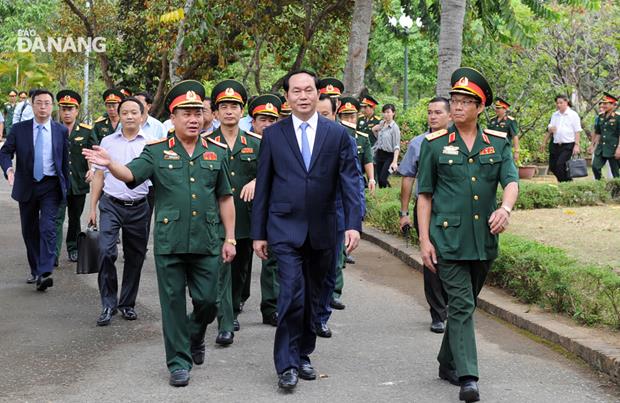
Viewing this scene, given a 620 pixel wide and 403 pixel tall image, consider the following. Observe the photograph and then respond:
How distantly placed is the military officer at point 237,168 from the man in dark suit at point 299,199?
1.35 meters

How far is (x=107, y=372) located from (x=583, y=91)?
2469 cm

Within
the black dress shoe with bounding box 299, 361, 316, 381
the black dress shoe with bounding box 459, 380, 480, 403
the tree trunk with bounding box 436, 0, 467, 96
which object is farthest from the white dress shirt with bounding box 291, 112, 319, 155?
the tree trunk with bounding box 436, 0, 467, 96

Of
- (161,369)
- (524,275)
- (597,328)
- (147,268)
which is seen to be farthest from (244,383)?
(147,268)

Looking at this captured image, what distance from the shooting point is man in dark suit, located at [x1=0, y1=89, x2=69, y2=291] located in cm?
1056

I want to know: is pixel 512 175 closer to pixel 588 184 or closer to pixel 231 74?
pixel 588 184

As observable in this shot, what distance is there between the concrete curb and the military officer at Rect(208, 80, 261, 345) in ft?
7.39

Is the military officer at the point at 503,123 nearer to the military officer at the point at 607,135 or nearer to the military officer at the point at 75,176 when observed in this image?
the military officer at the point at 607,135

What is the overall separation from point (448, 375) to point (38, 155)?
5.42 m

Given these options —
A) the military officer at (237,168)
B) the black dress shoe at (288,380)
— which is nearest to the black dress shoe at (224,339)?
the military officer at (237,168)

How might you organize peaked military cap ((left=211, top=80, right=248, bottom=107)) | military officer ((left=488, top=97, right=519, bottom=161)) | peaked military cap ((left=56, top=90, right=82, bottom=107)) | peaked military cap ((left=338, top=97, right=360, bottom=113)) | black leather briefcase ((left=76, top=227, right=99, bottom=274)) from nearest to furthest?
1. peaked military cap ((left=211, top=80, right=248, bottom=107))
2. black leather briefcase ((left=76, top=227, right=99, bottom=274))
3. peaked military cap ((left=338, top=97, right=360, bottom=113))
4. peaked military cap ((left=56, top=90, right=82, bottom=107))
5. military officer ((left=488, top=97, right=519, bottom=161))

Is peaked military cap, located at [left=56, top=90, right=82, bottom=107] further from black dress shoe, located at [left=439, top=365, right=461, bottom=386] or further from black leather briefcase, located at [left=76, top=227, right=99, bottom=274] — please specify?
black dress shoe, located at [left=439, top=365, right=461, bottom=386]

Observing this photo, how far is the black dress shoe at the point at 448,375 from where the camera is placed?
6887 mm

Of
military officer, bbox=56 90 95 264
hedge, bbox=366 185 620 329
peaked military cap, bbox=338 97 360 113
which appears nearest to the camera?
hedge, bbox=366 185 620 329

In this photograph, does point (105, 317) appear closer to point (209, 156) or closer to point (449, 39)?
point (209, 156)
